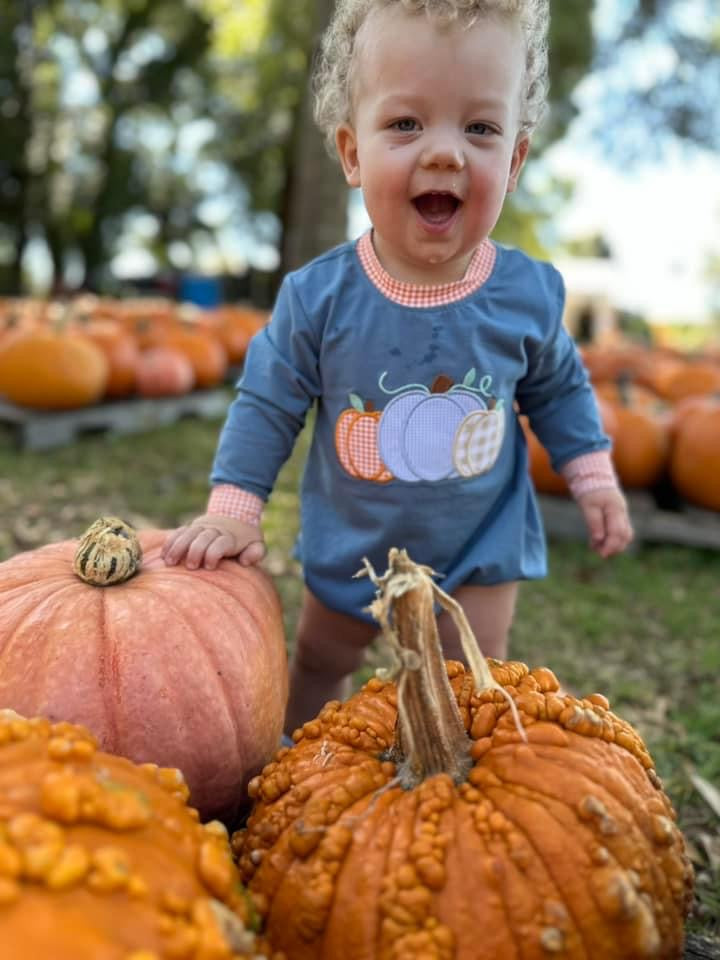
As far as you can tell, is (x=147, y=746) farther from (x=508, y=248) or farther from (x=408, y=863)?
(x=508, y=248)

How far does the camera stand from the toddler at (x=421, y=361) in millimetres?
1795

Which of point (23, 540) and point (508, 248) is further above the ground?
point (508, 248)

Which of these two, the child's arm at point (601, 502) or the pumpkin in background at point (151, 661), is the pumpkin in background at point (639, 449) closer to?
the child's arm at point (601, 502)

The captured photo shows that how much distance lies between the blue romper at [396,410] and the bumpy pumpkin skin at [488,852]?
0.67m

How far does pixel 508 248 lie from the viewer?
2225 millimetres

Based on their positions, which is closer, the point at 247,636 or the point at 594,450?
the point at 247,636

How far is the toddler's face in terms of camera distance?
5.76 feet

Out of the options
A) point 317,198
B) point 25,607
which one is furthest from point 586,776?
point 317,198

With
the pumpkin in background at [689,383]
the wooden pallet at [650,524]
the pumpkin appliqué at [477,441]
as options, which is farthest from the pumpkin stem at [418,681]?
the pumpkin in background at [689,383]

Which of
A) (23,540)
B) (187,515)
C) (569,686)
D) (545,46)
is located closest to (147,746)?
(545,46)

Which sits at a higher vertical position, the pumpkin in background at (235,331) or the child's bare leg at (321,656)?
the pumpkin in background at (235,331)

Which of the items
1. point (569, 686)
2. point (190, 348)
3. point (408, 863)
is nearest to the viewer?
point (408, 863)

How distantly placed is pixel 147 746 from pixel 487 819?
2.14ft

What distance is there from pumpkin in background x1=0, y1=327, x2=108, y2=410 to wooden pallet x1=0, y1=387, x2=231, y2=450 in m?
0.10
